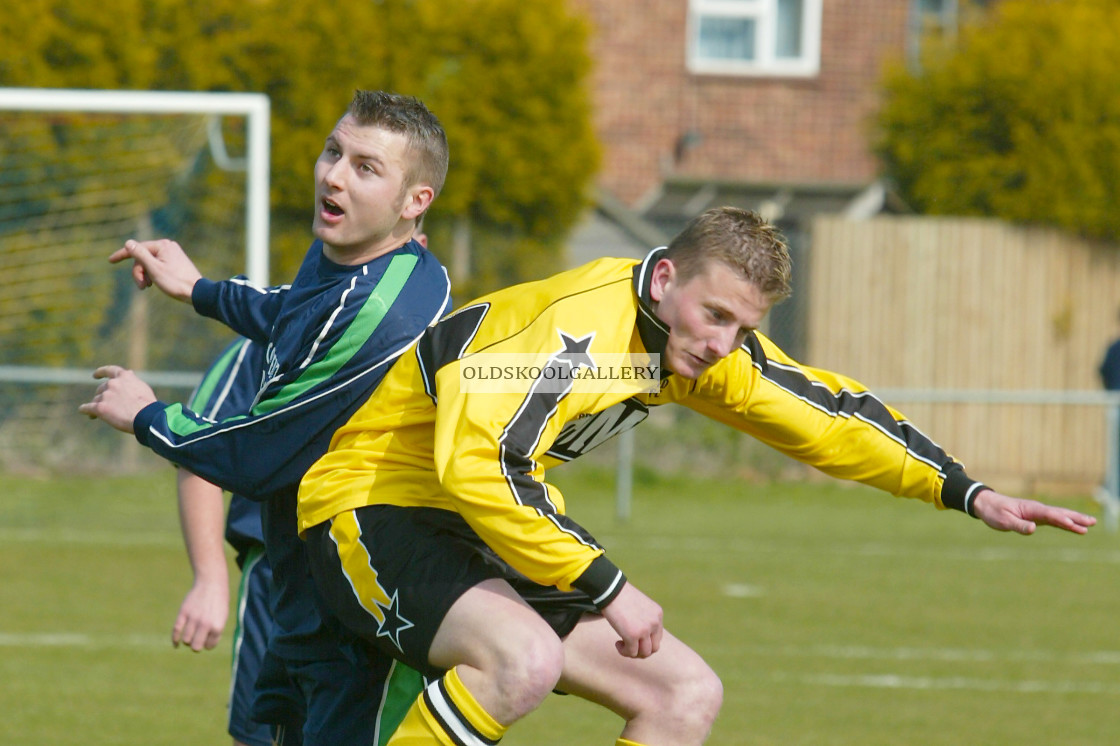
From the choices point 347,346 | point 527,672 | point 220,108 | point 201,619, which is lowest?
point 201,619

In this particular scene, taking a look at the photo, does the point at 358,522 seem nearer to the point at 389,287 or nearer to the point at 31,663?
the point at 389,287

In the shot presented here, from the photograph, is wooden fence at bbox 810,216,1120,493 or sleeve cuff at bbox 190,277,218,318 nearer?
sleeve cuff at bbox 190,277,218,318

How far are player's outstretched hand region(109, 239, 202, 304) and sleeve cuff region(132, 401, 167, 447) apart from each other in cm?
42

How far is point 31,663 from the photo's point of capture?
6938 millimetres

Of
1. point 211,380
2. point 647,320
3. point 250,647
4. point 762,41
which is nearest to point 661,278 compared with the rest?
point 647,320

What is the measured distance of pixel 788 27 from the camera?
743 inches

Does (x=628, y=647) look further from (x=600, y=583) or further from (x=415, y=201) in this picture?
(x=415, y=201)

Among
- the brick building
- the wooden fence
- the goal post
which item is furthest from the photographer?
the brick building

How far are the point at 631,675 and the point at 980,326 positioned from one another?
514 inches

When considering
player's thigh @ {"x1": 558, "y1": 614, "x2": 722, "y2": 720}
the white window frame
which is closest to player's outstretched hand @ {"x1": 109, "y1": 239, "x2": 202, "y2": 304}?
player's thigh @ {"x1": 558, "y1": 614, "x2": 722, "y2": 720}

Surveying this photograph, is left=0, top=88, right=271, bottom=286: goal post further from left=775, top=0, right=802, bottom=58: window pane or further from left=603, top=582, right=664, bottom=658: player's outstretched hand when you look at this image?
left=775, top=0, right=802, bottom=58: window pane

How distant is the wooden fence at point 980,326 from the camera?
15.5m

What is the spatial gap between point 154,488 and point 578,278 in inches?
390

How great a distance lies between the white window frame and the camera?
18594 mm
